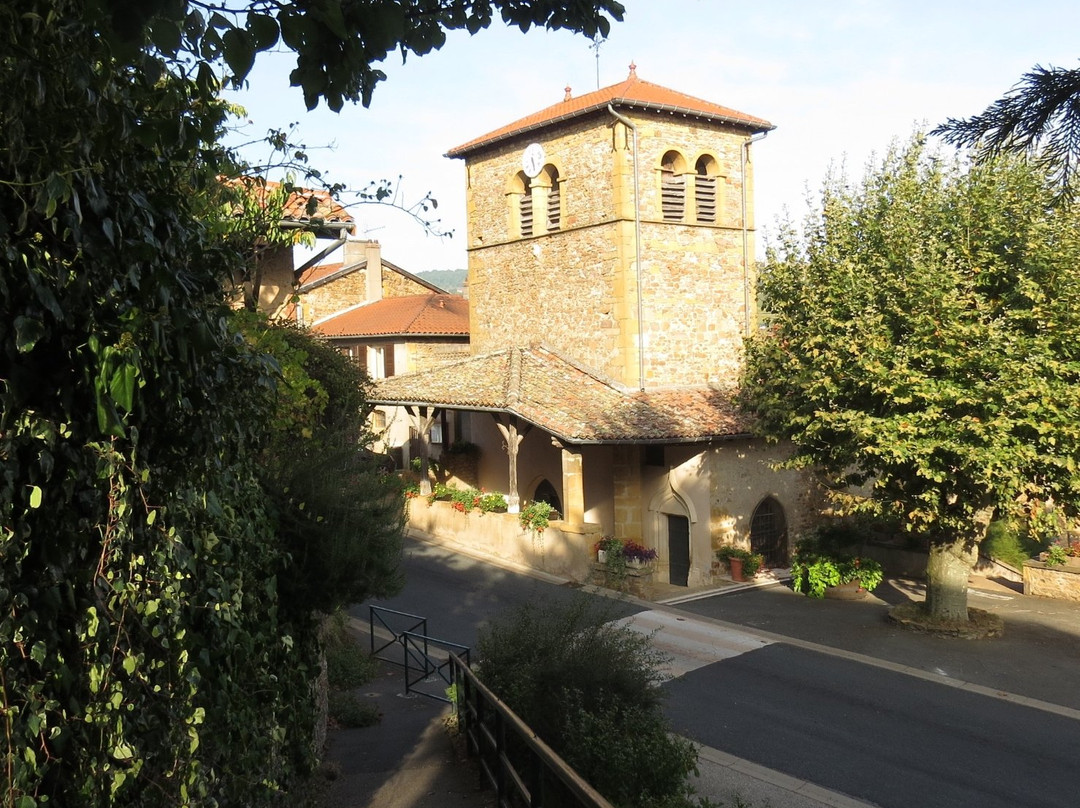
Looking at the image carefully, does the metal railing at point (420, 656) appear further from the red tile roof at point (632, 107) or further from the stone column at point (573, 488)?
the red tile roof at point (632, 107)

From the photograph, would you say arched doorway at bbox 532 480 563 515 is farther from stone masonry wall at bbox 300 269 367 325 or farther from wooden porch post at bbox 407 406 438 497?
stone masonry wall at bbox 300 269 367 325

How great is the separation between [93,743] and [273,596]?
7.29 ft

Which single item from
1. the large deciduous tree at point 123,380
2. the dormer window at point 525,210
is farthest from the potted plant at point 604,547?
the large deciduous tree at point 123,380

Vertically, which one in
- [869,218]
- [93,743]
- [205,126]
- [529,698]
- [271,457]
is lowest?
[529,698]

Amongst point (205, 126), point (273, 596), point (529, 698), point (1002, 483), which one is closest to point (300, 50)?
point (205, 126)

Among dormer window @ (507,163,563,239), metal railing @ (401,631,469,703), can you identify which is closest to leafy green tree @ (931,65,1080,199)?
metal railing @ (401,631,469,703)

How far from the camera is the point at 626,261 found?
21.3 meters

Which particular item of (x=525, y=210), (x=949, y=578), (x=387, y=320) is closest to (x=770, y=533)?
(x=949, y=578)

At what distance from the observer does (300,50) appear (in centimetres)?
300

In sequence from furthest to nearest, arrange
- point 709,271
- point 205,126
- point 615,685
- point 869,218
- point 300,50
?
point 709,271 → point 869,218 → point 615,685 → point 205,126 → point 300,50

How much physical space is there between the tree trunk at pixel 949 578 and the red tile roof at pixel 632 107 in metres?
11.6

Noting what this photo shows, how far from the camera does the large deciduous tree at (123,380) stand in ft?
10.3

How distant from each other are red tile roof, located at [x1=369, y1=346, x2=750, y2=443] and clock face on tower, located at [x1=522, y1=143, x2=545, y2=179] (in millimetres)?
4397

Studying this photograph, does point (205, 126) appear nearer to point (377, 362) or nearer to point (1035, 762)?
point (1035, 762)
